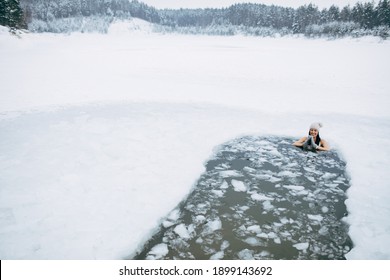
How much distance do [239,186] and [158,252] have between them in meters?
1.97

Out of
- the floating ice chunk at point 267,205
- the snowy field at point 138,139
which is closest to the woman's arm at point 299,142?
the snowy field at point 138,139

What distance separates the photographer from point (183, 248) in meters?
3.48

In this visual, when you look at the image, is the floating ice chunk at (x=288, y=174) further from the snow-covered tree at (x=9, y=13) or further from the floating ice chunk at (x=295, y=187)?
the snow-covered tree at (x=9, y=13)

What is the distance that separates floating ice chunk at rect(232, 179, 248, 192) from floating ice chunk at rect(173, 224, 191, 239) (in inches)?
51.0

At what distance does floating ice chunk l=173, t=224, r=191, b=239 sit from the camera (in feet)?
12.1

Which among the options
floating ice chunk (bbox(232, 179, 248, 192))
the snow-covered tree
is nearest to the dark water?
floating ice chunk (bbox(232, 179, 248, 192))

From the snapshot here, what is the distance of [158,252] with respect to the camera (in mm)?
3418

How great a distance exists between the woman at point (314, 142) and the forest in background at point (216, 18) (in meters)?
34.2

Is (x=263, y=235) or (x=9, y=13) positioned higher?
(x=9, y=13)

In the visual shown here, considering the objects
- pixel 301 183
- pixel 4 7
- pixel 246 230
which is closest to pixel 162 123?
pixel 301 183

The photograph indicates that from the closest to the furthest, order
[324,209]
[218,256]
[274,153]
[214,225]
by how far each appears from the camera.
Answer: [218,256]
[214,225]
[324,209]
[274,153]

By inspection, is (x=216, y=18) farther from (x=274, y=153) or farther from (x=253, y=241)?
(x=253, y=241)

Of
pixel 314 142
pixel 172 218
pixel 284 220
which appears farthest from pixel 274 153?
pixel 172 218
